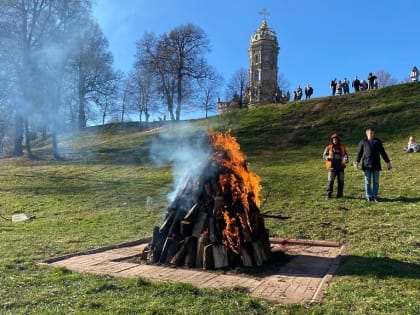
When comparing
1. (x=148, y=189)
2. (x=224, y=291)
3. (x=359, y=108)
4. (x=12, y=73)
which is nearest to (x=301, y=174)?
(x=148, y=189)

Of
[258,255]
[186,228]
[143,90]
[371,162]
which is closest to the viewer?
[258,255]

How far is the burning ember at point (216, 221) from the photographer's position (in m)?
6.43

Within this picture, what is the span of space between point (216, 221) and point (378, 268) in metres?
2.34

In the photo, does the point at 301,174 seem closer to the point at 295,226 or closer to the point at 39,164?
the point at 295,226

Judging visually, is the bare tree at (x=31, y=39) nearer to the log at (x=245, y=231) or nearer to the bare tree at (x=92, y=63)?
the bare tree at (x=92, y=63)

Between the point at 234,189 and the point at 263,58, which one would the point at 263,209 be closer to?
the point at 234,189

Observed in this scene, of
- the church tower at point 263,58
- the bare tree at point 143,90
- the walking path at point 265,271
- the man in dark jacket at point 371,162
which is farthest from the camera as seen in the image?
the church tower at point 263,58

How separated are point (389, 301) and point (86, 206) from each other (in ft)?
36.2

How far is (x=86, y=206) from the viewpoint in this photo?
13922mm

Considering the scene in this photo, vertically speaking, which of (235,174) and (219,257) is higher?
(235,174)

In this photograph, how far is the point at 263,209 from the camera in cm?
1187

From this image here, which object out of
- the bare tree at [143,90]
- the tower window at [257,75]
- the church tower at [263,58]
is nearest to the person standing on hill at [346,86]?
the bare tree at [143,90]

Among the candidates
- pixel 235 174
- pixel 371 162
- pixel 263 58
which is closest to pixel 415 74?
pixel 371 162

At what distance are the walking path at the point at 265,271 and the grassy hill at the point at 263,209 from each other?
256 mm
